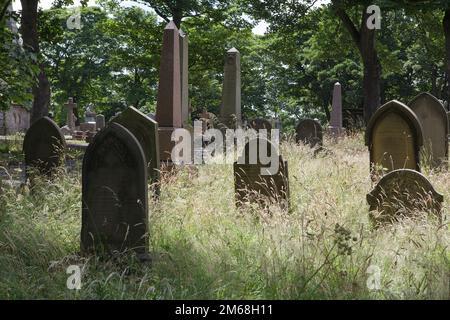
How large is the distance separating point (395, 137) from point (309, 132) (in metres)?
6.17

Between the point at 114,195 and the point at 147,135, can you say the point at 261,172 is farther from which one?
the point at 114,195

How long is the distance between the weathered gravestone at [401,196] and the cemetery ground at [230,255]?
7.7 inches

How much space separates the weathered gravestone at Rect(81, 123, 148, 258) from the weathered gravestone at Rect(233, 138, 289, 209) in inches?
85.9

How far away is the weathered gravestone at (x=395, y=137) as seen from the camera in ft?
27.6

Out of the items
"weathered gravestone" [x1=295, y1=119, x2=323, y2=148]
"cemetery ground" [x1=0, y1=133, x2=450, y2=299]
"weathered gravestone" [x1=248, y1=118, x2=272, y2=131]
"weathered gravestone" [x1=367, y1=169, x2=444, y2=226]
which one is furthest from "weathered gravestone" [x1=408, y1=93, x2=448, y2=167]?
"weathered gravestone" [x1=248, y1=118, x2=272, y2=131]

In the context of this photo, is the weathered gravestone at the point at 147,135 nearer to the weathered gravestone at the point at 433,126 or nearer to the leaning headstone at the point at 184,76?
the weathered gravestone at the point at 433,126

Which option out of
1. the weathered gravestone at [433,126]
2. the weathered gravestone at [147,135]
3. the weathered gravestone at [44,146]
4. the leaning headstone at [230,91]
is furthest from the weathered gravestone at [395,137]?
the leaning headstone at [230,91]

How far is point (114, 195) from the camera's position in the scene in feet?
16.5

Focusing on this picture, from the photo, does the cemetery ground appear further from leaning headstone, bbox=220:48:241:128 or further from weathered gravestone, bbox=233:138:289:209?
leaning headstone, bbox=220:48:241:128

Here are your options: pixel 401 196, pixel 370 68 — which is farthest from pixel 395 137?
pixel 370 68

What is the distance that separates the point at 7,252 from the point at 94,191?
0.97m

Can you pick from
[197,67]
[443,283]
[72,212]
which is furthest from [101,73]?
[443,283]

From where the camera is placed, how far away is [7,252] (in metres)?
5.16
